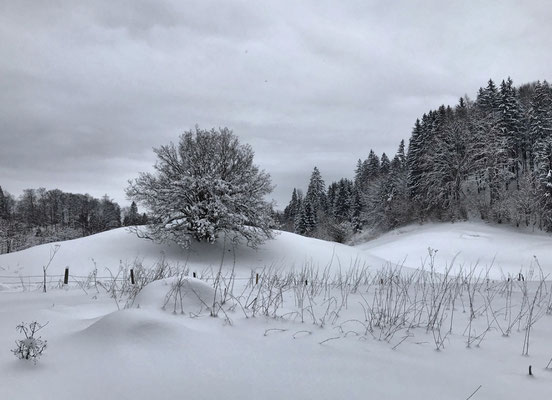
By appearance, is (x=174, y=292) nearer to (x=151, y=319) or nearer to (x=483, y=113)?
(x=151, y=319)

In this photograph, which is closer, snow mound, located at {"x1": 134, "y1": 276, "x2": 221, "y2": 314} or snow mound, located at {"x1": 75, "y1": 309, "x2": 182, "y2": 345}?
snow mound, located at {"x1": 75, "y1": 309, "x2": 182, "y2": 345}

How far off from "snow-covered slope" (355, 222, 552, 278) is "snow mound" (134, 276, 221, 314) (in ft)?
94.7

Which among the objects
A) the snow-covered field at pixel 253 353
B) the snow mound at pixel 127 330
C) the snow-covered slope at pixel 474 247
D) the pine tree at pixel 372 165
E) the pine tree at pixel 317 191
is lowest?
the snow-covered slope at pixel 474 247

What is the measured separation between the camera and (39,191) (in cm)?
10625

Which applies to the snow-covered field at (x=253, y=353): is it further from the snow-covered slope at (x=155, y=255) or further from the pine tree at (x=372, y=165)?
the pine tree at (x=372, y=165)

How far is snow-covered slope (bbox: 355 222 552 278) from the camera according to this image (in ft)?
103

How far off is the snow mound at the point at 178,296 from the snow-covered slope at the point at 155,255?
1495cm

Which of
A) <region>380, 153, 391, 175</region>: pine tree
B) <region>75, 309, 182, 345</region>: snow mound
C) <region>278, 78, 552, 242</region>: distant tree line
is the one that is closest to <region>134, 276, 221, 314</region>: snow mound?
<region>75, 309, 182, 345</region>: snow mound

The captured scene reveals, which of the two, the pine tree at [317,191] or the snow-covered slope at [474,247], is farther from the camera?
the pine tree at [317,191]

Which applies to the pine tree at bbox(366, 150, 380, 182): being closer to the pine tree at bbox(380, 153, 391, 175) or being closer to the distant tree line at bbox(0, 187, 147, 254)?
the pine tree at bbox(380, 153, 391, 175)

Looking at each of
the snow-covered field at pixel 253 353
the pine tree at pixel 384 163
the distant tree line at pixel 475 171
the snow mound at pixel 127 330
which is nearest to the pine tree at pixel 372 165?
the pine tree at pixel 384 163

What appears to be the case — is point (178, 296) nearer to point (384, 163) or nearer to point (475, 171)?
point (475, 171)

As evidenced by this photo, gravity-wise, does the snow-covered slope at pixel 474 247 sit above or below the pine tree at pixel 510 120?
below

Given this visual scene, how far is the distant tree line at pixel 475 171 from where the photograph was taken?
135 feet
